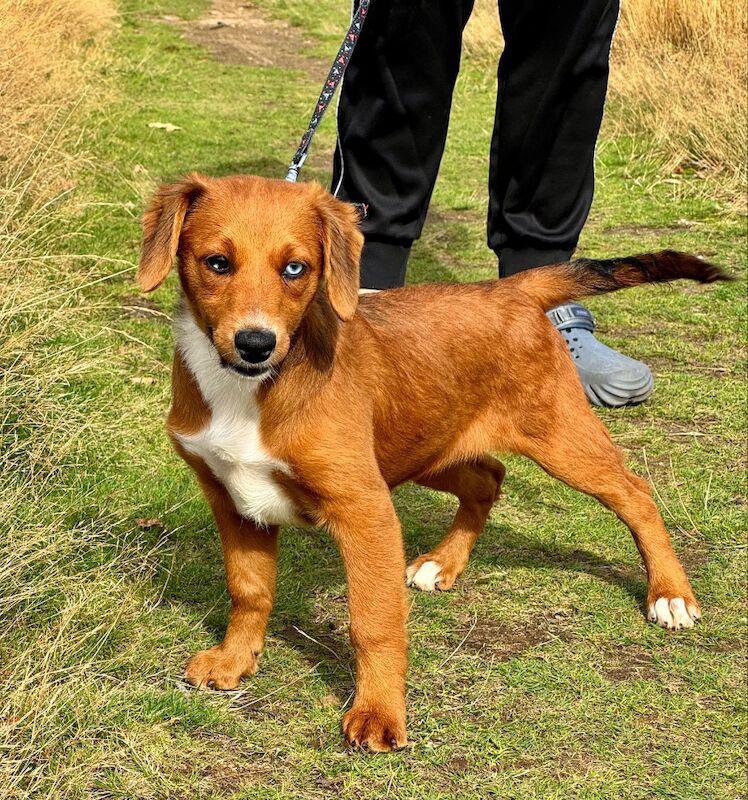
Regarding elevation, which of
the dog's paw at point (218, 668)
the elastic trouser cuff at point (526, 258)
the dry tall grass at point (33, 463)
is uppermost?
the elastic trouser cuff at point (526, 258)

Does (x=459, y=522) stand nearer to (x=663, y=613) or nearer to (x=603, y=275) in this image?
(x=663, y=613)

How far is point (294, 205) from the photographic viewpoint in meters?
2.70

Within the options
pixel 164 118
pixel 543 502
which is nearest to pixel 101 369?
pixel 543 502

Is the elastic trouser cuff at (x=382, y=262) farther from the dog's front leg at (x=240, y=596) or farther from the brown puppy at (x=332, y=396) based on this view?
the dog's front leg at (x=240, y=596)

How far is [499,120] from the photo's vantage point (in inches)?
176

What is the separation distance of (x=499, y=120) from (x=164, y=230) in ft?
7.07

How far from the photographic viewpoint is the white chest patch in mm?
2699

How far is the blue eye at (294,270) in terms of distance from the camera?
2633mm

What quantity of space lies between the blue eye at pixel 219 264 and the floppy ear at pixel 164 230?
121 millimetres

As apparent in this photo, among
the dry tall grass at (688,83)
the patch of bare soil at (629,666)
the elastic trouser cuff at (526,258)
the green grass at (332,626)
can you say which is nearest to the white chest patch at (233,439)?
the green grass at (332,626)

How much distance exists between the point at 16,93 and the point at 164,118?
4.11 meters

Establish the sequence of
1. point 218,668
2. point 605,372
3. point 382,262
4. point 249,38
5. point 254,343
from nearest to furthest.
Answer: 1. point 254,343
2. point 218,668
3. point 382,262
4. point 605,372
5. point 249,38

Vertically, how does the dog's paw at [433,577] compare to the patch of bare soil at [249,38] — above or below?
above

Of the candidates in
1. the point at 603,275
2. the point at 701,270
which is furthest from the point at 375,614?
the point at 701,270
